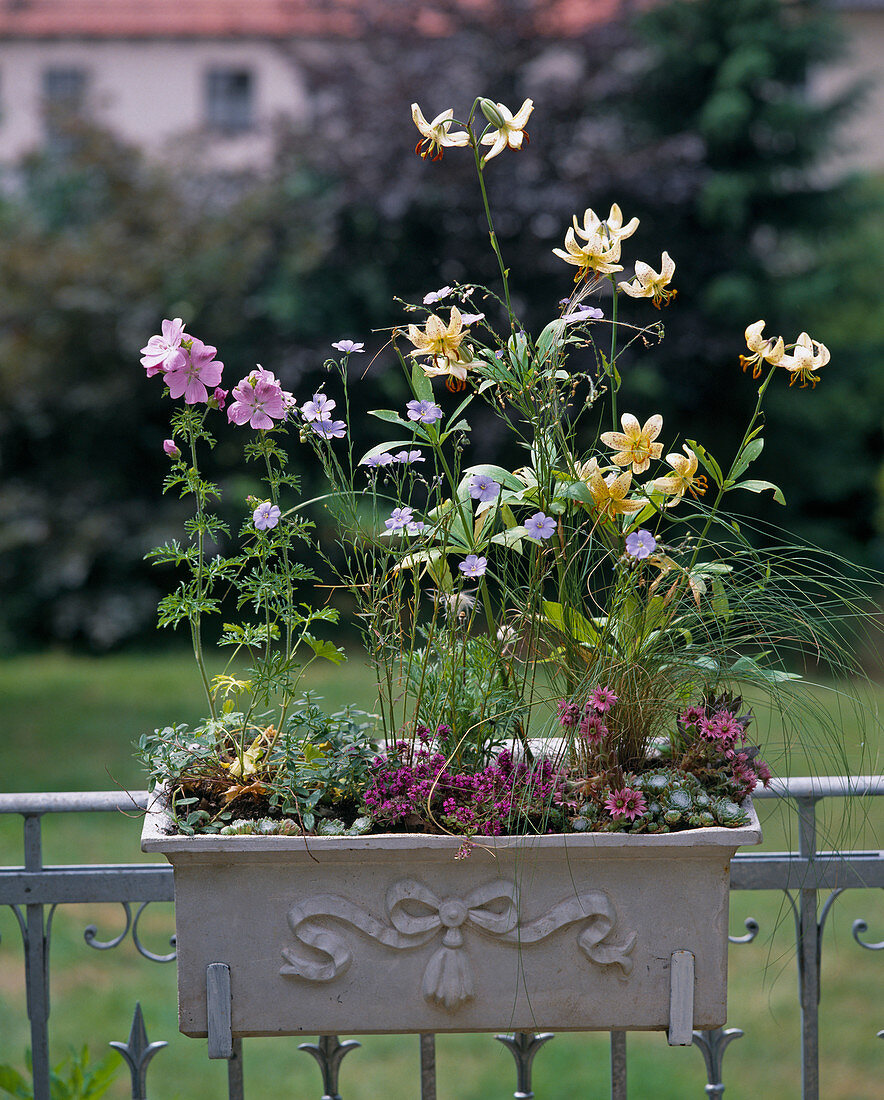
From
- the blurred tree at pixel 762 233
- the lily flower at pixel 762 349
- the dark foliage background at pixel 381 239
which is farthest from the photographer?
the blurred tree at pixel 762 233

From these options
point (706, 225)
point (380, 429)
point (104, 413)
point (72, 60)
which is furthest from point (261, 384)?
point (72, 60)

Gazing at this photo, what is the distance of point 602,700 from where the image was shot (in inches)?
43.2

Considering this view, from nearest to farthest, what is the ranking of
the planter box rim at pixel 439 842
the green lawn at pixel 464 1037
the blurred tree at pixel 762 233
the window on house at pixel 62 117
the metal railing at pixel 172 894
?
the planter box rim at pixel 439 842
the metal railing at pixel 172 894
the green lawn at pixel 464 1037
the blurred tree at pixel 762 233
the window on house at pixel 62 117

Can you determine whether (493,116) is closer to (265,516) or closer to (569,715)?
(265,516)

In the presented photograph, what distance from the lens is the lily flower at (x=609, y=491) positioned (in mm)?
1150

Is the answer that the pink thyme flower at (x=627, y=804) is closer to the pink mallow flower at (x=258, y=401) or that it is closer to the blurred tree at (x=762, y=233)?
the pink mallow flower at (x=258, y=401)

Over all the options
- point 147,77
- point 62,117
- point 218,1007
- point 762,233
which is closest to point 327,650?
point 218,1007

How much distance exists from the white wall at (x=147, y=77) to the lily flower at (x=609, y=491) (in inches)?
Answer: 381

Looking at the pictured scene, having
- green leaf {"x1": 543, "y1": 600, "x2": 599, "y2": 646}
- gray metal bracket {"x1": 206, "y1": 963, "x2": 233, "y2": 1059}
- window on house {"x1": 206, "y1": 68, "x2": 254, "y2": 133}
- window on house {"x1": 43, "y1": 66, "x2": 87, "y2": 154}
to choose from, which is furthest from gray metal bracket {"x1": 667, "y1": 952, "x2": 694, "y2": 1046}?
window on house {"x1": 206, "y1": 68, "x2": 254, "y2": 133}

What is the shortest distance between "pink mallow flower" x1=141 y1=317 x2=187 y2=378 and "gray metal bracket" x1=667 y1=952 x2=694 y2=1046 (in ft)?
2.50

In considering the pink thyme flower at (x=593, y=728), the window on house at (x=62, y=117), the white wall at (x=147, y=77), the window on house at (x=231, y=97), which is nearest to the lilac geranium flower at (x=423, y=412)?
the pink thyme flower at (x=593, y=728)

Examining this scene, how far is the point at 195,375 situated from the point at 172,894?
595mm

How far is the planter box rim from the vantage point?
1.04 metres

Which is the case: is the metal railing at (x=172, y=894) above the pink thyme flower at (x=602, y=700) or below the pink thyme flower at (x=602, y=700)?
below
